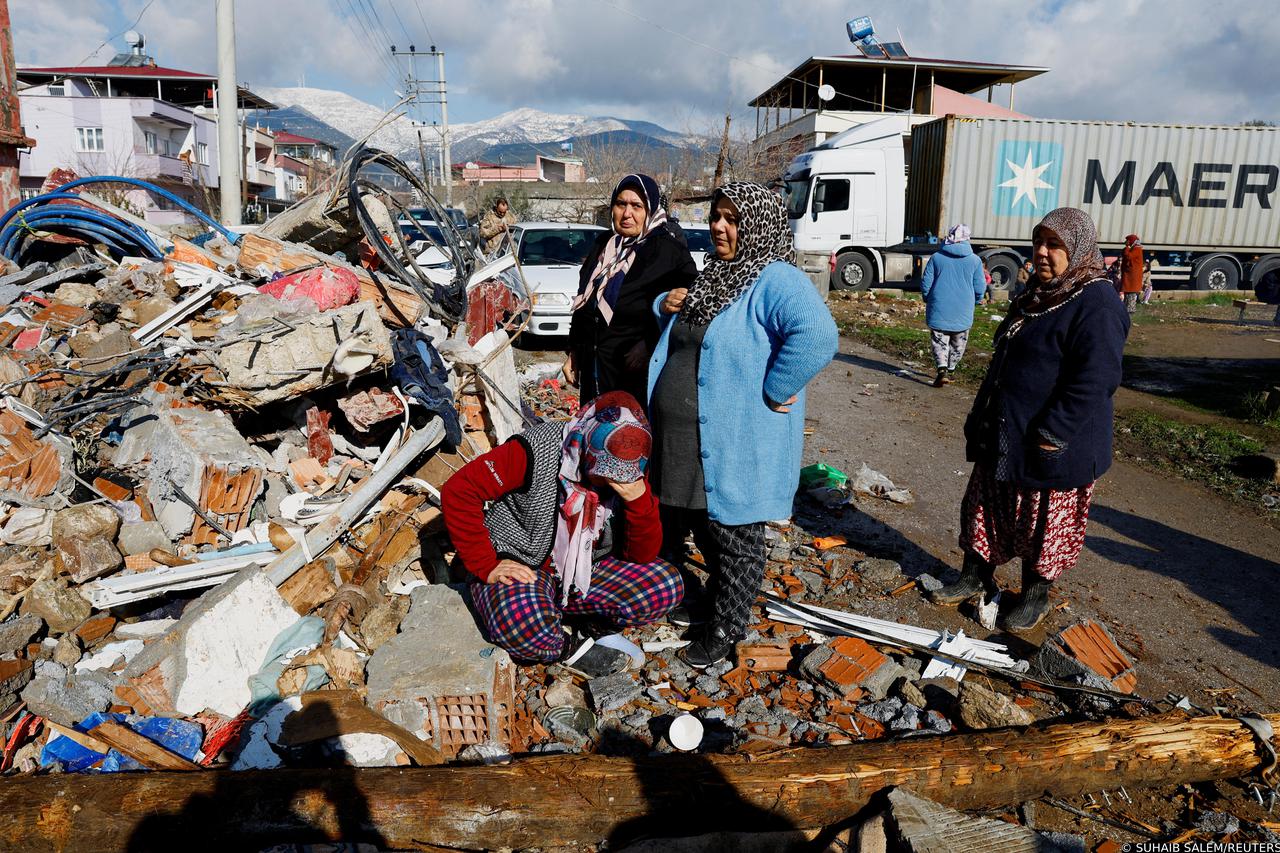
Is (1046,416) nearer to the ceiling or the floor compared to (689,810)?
nearer to the ceiling

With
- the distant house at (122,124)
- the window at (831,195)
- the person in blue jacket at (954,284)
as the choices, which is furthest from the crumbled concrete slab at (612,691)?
the distant house at (122,124)

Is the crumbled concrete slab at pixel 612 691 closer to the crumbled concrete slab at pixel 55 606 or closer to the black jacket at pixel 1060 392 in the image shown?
the black jacket at pixel 1060 392

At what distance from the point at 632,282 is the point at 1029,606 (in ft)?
7.58

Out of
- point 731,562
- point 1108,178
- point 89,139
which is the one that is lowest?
point 731,562

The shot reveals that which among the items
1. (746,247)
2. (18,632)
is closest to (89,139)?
(18,632)

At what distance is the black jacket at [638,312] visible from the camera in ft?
11.7

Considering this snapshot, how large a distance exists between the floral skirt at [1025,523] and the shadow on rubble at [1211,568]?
993 millimetres

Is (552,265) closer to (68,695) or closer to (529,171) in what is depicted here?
(68,695)

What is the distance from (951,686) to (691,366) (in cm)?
165

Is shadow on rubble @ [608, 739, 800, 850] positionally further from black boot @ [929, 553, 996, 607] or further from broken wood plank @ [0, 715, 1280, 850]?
black boot @ [929, 553, 996, 607]

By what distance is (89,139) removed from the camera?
123 feet

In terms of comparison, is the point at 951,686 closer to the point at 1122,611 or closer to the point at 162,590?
the point at 1122,611

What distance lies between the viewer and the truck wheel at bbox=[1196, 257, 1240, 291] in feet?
63.0

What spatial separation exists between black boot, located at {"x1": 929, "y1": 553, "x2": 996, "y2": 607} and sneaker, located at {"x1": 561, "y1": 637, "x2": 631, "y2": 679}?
1.63 metres
